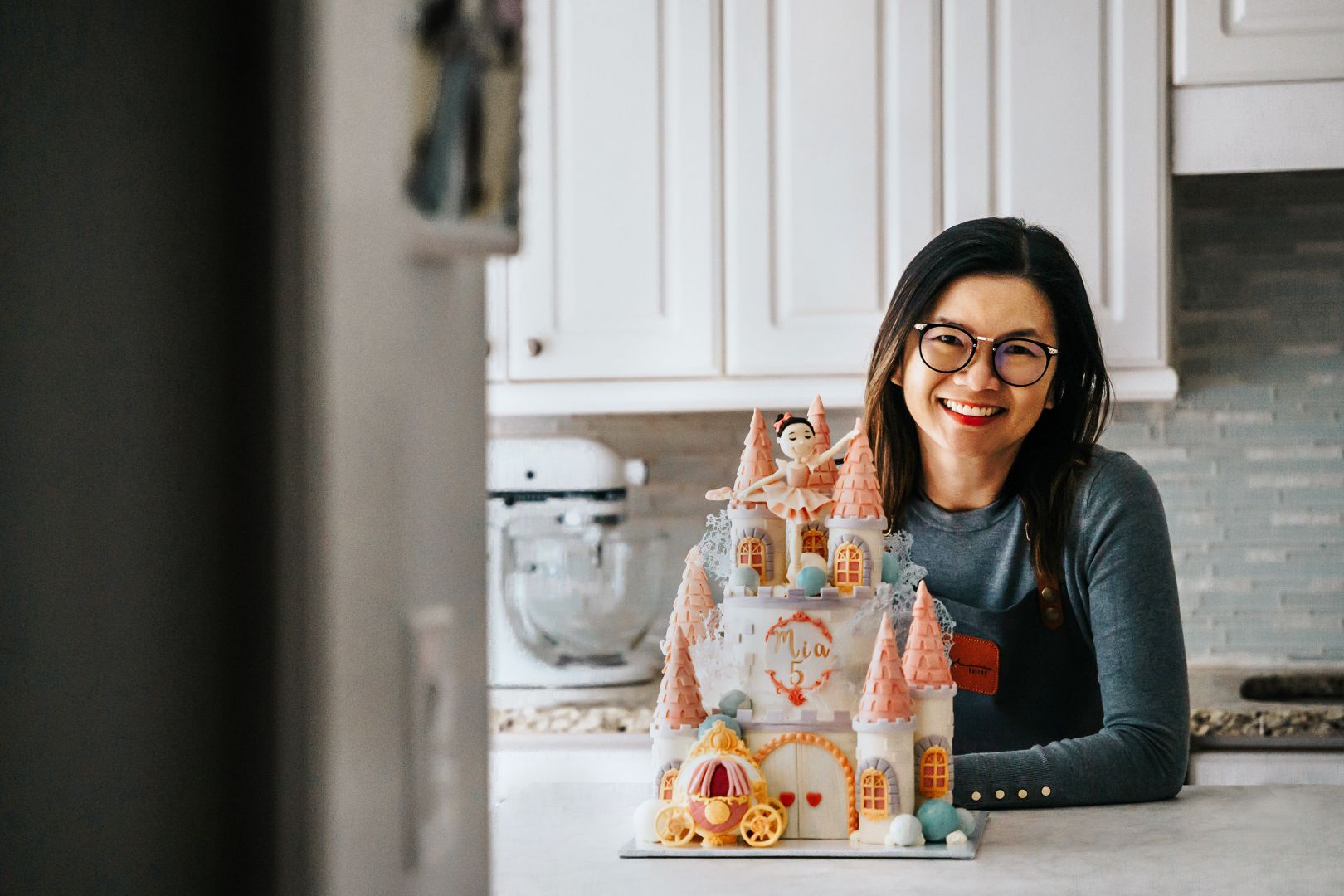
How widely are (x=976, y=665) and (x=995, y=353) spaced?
1.20 ft

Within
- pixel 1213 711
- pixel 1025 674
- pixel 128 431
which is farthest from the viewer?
pixel 1213 711

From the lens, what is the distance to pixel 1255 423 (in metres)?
2.58

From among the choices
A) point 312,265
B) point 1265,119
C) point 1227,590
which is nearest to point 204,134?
point 312,265

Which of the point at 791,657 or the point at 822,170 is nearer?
the point at 791,657

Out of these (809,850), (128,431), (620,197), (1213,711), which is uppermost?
(620,197)

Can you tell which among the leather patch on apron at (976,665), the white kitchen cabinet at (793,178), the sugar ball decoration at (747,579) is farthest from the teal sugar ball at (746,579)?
the white kitchen cabinet at (793,178)

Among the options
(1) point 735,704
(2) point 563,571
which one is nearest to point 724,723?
(1) point 735,704

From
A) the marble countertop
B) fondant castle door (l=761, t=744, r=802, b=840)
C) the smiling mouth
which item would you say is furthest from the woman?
the marble countertop

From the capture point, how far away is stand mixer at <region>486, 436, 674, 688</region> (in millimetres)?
2363

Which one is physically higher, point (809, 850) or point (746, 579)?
point (746, 579)

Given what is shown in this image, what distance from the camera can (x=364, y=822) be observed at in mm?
202

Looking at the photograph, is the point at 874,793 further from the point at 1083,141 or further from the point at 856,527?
the point at 1083,141

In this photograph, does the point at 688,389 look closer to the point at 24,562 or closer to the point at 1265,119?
the point at 1265,119

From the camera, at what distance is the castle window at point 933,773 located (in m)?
1.07
